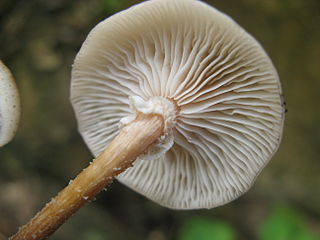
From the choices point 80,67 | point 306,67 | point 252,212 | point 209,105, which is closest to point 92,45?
point 80,67

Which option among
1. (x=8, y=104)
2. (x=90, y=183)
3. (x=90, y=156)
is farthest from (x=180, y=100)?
(x=90, y=156)

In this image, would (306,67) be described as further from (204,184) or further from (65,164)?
(65,164)

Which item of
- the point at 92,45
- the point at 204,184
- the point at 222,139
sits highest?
the point at 92,45

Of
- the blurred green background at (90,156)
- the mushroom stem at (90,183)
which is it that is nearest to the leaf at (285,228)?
the blurred green background at (90,156)

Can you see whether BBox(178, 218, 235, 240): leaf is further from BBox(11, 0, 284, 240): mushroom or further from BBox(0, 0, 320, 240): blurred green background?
BBox(11, 0, 284, 240): mushroom

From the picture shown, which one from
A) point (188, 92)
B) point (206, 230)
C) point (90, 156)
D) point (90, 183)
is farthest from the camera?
point (90, 156)

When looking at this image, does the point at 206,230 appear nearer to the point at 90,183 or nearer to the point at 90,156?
the point at 90,156

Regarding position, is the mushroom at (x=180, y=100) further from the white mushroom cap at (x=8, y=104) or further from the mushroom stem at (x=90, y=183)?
the white mushroom cap at (x=8, y=104)
